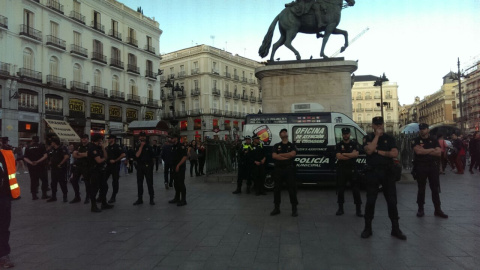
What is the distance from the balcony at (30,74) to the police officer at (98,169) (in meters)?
25.4

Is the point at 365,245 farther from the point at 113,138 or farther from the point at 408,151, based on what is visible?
the point at 408,151

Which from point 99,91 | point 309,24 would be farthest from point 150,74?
point 309,24

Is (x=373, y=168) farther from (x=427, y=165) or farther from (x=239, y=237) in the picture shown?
(x=239, y=237)

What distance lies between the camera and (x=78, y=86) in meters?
33.9

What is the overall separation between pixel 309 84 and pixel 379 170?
7.91 metres

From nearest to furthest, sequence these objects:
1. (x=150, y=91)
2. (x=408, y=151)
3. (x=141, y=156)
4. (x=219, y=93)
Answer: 1. (x=141, y=156)
2. (x=408, y=151)
3. (x=150, y=91)
4. (x=219, y=93)

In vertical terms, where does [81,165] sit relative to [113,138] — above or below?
below

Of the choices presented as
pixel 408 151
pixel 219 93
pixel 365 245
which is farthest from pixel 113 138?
pixel 219 93

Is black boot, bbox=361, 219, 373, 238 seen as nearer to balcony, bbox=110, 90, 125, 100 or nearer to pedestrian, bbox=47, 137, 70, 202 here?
pedestrian, bbox=47, 137, 70, 202

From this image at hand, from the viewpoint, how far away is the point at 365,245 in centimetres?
450

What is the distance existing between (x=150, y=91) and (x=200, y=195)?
38.5 meters

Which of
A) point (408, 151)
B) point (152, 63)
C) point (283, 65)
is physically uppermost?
point (152, 63)

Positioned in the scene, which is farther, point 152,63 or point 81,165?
point 152,63

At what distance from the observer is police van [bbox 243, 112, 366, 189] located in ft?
30.6
